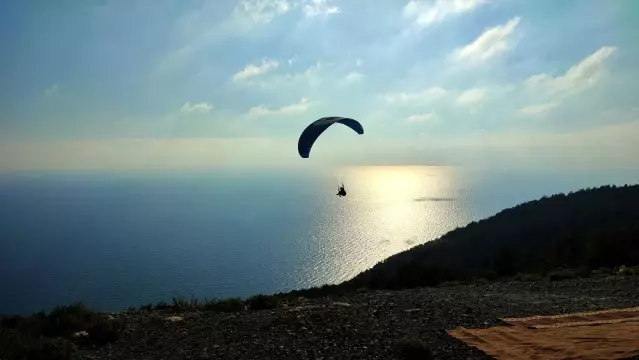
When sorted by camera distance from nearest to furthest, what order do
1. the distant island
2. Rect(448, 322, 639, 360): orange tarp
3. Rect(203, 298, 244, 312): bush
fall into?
Rect(448, 322, 639, 360): orange tarp, the distant island, Rect(203, 298, 244, 312): bush

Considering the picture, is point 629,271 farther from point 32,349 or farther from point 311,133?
point 32,349

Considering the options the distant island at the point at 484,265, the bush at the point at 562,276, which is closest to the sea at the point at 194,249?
the distant island at the point at 484,265

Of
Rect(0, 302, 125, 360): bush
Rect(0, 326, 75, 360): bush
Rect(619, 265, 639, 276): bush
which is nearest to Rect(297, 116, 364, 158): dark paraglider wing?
Rect(0, 302, 125, 360): bush

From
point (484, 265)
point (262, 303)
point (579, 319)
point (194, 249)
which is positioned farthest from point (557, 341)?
point (194, 249)

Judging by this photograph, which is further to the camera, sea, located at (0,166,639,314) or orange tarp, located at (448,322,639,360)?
sea, located at (0,166,639,314)

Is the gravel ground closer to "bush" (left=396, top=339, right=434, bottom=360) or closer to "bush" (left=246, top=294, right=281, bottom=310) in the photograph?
"bush" (left=396, top=339, right=434, bottom=360)
